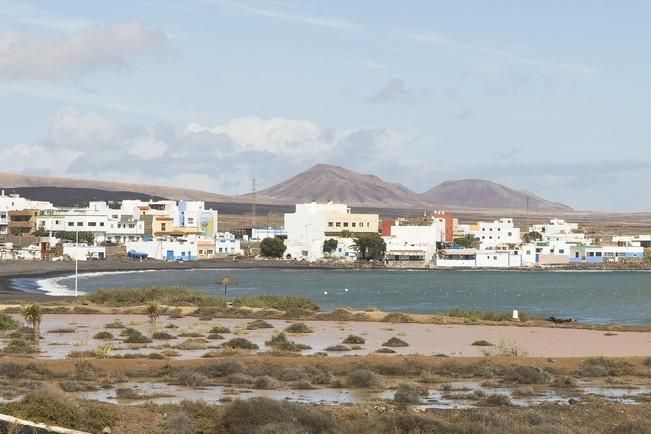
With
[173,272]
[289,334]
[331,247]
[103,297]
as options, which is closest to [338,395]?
[289,334]

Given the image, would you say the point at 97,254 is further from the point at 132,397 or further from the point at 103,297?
the point at 132,397

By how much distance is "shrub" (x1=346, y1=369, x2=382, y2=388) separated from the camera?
26531mm

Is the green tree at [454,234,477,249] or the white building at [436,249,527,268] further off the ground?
the green tree at [454,234,477,249]

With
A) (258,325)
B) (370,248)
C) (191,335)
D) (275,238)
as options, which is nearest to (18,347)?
(191,335)

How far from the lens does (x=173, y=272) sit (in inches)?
5256

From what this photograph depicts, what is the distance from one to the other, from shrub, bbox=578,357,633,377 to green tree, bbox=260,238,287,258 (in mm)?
139282

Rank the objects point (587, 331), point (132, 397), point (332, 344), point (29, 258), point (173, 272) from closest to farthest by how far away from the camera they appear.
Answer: point (132, 397), point (332, 344), point (587, 331), point (173, 272), point (29, 258)

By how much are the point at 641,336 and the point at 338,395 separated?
21852 millimetres

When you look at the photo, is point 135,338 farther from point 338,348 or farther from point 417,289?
point 417,289

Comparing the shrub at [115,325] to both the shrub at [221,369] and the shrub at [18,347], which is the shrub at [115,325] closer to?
the shrub at [18,347]

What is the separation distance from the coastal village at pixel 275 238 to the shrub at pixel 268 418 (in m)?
132

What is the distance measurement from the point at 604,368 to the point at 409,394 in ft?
26.1

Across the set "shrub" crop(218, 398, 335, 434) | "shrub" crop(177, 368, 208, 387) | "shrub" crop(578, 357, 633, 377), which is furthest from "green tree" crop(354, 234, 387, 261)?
"shrub" crop(218, 398, 335, 434)

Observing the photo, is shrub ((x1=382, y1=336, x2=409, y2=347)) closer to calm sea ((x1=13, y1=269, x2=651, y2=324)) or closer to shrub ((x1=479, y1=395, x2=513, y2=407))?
shrub ((x1=479, y1=395, x2=513, y2=407))
